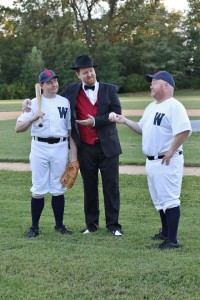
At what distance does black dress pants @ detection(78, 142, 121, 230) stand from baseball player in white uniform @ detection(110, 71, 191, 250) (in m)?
0.82

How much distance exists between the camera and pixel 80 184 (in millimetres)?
9258

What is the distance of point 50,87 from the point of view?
557 cm

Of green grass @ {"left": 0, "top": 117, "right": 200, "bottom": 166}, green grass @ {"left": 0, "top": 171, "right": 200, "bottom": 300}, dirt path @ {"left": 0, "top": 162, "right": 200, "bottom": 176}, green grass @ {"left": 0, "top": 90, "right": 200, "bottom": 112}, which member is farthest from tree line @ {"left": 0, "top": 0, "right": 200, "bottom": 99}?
green grass @ {"left": 0, "top": 171, "right": 200, "bottom": 300}

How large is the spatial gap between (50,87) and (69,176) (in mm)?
1030

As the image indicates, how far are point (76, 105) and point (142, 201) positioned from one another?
104 inches

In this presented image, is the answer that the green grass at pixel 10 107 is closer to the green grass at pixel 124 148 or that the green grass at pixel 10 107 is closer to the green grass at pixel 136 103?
the green grass at pixel 136 103

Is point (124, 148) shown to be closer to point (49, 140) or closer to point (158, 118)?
point (49, 140)

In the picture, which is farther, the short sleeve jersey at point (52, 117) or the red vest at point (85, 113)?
the red vest at point (85, 113)

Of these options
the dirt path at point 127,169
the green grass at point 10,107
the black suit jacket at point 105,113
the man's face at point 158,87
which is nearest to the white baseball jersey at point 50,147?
the black suit jacket at point 105,113

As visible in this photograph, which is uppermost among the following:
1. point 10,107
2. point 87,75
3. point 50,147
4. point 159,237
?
point 87,75

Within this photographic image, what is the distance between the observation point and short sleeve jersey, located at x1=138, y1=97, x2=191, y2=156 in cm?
482

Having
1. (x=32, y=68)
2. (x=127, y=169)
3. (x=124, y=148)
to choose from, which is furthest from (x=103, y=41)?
(x=127, y=169)

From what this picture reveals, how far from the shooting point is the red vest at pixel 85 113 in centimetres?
576

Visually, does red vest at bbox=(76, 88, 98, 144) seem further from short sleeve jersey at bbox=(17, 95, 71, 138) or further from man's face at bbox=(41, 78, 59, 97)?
man's face at bbox=(41, 78, 59, 97)
